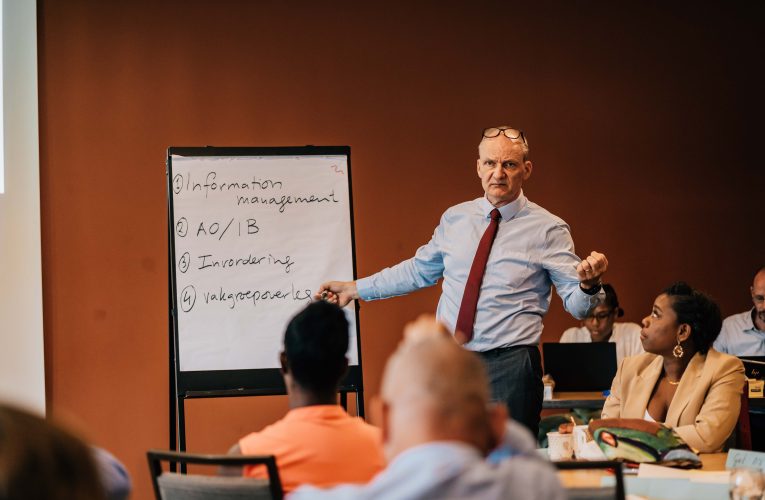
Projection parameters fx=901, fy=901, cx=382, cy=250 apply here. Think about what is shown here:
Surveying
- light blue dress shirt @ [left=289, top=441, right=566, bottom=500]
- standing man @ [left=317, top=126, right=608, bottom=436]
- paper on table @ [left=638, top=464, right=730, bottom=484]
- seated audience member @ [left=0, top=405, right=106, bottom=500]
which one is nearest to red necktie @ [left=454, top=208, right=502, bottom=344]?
standing man @ [left=317, top=126, right=608, bottom=436]

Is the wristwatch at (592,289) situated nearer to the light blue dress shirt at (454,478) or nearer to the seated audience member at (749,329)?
the light blue dress shirt at (454,478)

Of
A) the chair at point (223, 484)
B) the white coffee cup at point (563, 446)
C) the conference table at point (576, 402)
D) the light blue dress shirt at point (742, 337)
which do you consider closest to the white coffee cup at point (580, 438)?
the white coffee cup at point (563, 446)

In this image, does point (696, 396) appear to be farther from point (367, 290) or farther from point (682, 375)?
point (367, 290)

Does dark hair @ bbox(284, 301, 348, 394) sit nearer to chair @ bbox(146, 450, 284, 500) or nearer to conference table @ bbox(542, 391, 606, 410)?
chair @ bbox(146, 450, 284, 500)

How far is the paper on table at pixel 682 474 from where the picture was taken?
2.14 meters

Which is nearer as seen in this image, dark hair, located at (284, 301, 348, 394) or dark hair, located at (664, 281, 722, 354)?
dark hair, located at (284, 301, 348, 394)

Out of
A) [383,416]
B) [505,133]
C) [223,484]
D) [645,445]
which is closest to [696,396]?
[645,445]

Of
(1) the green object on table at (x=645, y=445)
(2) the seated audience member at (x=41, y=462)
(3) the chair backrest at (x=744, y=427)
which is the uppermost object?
(2) the seated audience member at (x=41, y=462)

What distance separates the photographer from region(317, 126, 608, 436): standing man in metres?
3.24

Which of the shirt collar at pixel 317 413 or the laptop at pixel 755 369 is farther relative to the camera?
the laptop at pixel 755 369

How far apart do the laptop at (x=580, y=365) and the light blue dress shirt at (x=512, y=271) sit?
1.24 m

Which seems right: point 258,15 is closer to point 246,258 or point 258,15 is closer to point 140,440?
point 246,258

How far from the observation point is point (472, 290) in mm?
3328

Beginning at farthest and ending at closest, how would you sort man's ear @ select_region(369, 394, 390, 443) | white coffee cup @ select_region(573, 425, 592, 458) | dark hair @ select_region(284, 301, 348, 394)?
1. white coffee cup @ select_region(573, 425, 592, 458)
2. dark hair @ select_region(284, 301, 348, 394)
3. man's ear @ select_region(369, 394, 390, 443)
